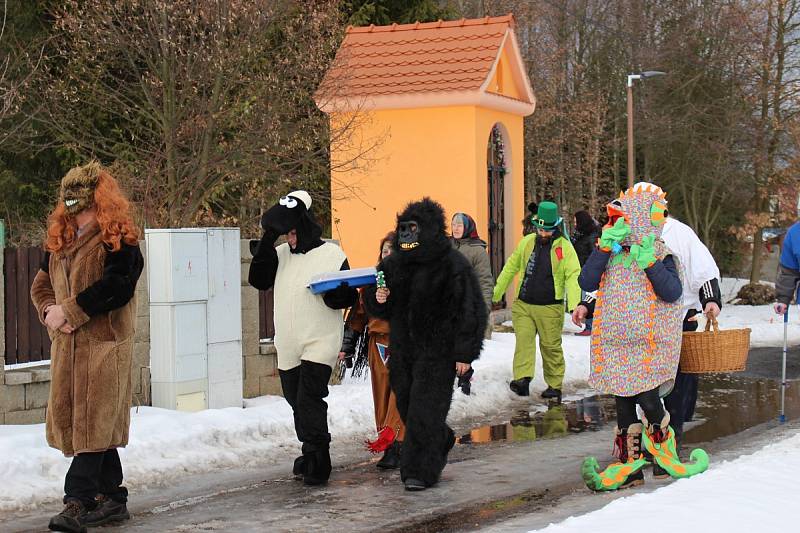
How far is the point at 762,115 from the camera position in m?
32.8

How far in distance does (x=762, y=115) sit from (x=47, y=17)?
756 inches

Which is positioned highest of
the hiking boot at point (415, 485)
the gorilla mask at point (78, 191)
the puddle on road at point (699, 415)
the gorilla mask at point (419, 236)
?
the gorilla mask at point (78, 191)

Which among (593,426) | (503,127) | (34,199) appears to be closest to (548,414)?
(593,426)

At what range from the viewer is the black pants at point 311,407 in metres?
7.89

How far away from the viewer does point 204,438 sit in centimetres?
903

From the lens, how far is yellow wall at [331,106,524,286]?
1870 centimetres

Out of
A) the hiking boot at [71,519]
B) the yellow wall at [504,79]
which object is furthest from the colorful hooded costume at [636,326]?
the yellow wall at [504,79]

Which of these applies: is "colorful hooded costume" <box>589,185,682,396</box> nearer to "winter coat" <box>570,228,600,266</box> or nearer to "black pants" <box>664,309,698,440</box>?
"black pants" <box>664,309,698,440</box>

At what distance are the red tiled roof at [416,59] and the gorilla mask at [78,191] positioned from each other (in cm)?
1185

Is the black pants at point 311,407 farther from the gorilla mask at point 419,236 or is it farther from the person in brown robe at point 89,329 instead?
the person in brown robe at point 89,329

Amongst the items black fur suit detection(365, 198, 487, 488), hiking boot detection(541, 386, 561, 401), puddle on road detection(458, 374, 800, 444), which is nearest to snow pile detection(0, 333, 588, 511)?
hiking boot detection(541, 386, 561, 401)

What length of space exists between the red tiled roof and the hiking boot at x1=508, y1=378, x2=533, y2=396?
7.08 metres

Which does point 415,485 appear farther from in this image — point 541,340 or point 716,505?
point 541,340

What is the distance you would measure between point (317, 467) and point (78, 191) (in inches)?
93.6
